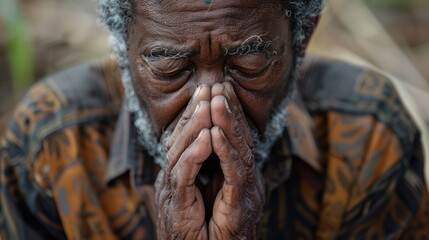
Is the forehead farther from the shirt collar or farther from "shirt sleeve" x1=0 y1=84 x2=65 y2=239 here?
"shirt sleeve" x1=0 y1=84 x2=65 y2=239

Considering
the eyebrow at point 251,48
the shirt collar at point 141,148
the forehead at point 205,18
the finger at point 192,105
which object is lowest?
the shirt collar at point 141,148

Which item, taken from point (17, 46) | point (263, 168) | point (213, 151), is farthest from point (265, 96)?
point (17, 46)

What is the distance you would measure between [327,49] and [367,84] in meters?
1.75

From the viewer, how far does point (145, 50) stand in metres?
2.48

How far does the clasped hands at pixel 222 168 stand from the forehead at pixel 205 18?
153mm

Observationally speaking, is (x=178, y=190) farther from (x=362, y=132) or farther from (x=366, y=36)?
(x=366, y=36)

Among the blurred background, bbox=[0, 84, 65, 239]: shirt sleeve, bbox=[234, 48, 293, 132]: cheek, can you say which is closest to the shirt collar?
bbox=[0, 84, 65, 239]: shirt sleeve

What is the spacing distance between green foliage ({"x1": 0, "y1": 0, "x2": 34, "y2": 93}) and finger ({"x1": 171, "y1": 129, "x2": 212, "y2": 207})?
6.03 feet

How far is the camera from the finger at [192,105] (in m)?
2.33

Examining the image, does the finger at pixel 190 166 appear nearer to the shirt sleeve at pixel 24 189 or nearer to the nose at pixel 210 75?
the nose at pixel 210 75

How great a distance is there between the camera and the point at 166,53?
244cm

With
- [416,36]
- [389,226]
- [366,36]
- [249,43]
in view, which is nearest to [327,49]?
[366,36]

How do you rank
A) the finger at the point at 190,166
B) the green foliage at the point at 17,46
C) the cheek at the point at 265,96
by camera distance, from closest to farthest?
the finger at the point at 190,166
the cheek at the point at 265,96
the green foliage at the point at 17,46

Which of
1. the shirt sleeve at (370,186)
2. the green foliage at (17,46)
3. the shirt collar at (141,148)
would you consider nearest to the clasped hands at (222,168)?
the shirt collar at (141,148)
